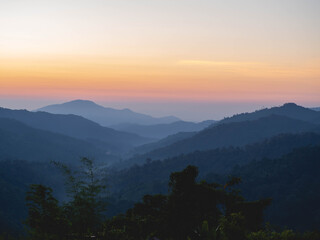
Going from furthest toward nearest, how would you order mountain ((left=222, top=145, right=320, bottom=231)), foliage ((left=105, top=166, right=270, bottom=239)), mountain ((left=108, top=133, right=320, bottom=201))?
mountain ((left=108, top=133, right=320, bottom=201)), mountain ((left=222, top=145, right=320, bottom=231)), foliage ((left=105, top=166, right=270, bottom=239))

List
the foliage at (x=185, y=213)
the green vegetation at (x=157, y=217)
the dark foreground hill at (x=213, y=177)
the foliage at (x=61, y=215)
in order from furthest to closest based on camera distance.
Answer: the dark foreground hill at (x=213, y=177), the foliage at (x=185, y=213), the foliage at (x=61, y=215), the green vegetation at (x=157, y=217)

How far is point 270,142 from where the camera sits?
7594 inches

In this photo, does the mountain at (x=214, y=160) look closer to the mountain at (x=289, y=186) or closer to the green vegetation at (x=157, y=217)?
the mountain at (x=289, y=186)

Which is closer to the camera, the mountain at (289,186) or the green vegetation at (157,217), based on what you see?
the green vegetation at (157,217)

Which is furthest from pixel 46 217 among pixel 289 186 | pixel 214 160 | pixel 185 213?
pixel 214 160

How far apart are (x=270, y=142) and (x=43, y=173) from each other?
134m

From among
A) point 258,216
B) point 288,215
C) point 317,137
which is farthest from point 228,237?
point 317,137

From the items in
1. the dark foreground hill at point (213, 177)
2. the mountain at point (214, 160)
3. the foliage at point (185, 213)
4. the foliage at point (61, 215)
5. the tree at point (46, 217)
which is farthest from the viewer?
the mountain at point (214, 160)

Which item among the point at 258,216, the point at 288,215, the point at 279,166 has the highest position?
the point at 258,216

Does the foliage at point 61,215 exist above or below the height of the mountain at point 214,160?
above

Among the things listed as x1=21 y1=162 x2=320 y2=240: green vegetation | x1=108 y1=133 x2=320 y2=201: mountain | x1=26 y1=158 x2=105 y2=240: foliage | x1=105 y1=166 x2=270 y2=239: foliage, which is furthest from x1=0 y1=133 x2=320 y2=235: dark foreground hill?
x1=26 y1=158 x2=105 y2=240: foliage

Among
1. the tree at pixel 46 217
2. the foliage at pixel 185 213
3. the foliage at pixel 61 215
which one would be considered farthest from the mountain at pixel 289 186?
the tree at pixel 46 217

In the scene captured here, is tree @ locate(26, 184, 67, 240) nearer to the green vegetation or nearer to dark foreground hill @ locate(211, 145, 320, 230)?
the green vegetation

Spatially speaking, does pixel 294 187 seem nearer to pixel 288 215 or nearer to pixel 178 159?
pixel 288 215
